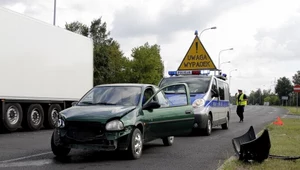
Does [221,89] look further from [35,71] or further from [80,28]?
[80,28]

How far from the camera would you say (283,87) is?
166750mm

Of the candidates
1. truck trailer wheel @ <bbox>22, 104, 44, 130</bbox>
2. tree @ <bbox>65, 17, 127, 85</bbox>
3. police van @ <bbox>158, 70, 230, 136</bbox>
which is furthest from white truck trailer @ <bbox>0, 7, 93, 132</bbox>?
tree @ <bbox>65, 17, 127, 85</bbox>

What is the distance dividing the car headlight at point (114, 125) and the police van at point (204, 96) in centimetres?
472

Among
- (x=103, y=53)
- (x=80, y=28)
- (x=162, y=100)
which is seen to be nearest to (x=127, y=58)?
(x=80, y=28)

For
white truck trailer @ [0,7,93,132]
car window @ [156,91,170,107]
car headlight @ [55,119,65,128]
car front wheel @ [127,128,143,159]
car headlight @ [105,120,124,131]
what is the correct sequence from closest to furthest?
car headlight @ [105,120,124,131] → car headlight @ [55,119,65,128] → car front wheel @ [127,128,143,159] → car window @ [156,91,170,107] → white truck trailer @ [0,7,93,132]

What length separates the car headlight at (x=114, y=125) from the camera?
25.9 ft

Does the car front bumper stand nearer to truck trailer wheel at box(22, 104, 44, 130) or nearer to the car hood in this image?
the car hood

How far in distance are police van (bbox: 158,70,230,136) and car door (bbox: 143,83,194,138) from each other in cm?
222

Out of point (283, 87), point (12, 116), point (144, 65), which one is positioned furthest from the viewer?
point (283, 87)

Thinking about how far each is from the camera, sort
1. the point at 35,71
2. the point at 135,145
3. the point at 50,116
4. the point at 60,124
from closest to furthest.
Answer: the point at 60,124 < the point at 135,145 < the point at 35,71 < the point at 50,116

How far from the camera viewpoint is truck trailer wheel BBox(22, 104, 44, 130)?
1603cm

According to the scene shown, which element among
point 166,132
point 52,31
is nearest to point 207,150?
point 166,132

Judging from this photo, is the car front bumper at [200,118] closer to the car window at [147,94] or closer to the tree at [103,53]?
the car window at [147,94]

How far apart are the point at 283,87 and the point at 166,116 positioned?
165m
